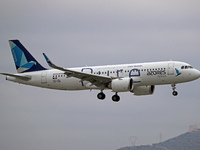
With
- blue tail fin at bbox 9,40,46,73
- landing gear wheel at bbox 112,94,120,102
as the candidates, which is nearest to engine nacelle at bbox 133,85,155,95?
landing gear wheel at bbox 112,94,120,102

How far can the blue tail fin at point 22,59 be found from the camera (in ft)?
263

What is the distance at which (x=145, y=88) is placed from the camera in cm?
7719

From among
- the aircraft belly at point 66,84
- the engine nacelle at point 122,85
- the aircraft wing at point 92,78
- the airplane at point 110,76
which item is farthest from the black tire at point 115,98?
the aircraft belly at point 66,84

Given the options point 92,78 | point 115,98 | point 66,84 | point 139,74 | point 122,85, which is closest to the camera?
point 122,85

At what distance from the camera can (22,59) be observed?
268ft

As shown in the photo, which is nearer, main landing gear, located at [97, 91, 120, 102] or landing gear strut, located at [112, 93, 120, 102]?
main landing gear, located at [97, 91, 120, 102]

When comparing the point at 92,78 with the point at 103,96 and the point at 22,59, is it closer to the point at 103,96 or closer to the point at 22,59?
the point at 103,96

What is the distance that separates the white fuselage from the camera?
69625mm

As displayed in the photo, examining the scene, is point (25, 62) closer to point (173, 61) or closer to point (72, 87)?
point (72, 87)

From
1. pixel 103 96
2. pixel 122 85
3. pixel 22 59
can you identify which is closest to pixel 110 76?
pixel 103 96

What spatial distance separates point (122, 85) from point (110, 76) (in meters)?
3.68

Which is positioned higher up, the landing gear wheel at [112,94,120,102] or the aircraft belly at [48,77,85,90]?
the aircraft belly at [48,77,85,90]

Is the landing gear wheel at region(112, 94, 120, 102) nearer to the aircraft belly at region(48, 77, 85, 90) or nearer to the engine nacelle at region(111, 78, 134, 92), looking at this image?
the engine nacelle at region(111, 78, 134, 92)

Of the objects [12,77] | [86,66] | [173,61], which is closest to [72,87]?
[86,66]
